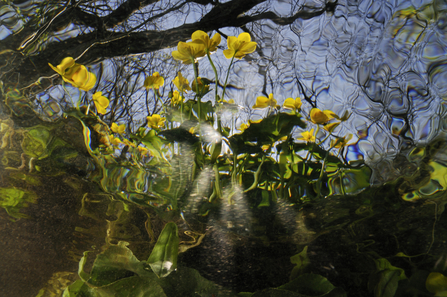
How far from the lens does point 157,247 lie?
12.1 inches

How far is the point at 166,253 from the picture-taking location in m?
0.30

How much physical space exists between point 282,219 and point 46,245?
42 cm

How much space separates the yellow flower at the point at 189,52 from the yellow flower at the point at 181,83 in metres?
0.02

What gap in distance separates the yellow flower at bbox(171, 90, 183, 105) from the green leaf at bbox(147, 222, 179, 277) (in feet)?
0.53

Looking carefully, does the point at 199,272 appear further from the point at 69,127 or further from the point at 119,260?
the point at 69,127

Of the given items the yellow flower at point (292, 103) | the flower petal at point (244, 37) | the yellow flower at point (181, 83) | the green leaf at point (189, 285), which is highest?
the flower petal at point (244, 37)

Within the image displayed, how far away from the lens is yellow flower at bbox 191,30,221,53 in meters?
0.25

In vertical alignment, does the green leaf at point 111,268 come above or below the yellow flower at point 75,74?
below

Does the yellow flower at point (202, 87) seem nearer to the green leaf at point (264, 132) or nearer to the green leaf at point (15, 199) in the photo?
the green leaf at point (264, 132)

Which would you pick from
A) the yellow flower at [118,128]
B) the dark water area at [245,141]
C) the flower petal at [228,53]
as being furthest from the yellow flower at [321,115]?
the yellow flower at [118,128]

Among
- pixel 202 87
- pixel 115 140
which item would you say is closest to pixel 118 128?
pixel 115 140

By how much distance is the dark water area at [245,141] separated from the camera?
239 millimetres

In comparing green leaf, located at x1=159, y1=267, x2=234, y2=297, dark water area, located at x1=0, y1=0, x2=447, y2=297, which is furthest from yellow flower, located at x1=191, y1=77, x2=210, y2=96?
green leaf, located at x1=159, y1=267, x2=234, y2=297

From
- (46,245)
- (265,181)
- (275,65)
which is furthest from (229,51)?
(46,245)
